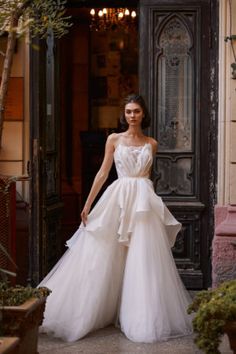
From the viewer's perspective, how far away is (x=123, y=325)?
8172mm

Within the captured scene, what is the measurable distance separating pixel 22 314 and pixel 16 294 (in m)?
0.44

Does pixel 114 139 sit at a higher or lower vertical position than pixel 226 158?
higher

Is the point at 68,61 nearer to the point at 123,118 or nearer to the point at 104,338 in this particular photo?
the point at 123,118

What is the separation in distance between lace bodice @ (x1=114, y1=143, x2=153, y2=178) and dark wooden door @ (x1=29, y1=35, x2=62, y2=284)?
127 cm

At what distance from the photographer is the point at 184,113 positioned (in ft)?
33.2

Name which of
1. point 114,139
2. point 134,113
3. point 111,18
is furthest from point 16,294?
point 111,18

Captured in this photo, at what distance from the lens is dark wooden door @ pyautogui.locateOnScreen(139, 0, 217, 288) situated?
1000 cm

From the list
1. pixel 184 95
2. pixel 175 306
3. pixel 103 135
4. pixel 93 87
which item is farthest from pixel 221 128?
pixel 93 87

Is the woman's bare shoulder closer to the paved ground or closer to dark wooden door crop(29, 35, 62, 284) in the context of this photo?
dark wooden door crop(29, 35, 62, 284)

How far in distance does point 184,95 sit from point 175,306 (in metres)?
2.85

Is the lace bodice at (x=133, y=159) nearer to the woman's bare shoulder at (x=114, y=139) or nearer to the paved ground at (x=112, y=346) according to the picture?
the woman's bare shoulder at (x=114, y=139)

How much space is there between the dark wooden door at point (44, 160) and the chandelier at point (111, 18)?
474cm

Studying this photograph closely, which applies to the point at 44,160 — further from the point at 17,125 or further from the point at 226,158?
the point at 226,158

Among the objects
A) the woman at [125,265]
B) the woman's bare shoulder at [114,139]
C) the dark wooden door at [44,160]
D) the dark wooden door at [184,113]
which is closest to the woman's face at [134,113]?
the woman at [125,265]
